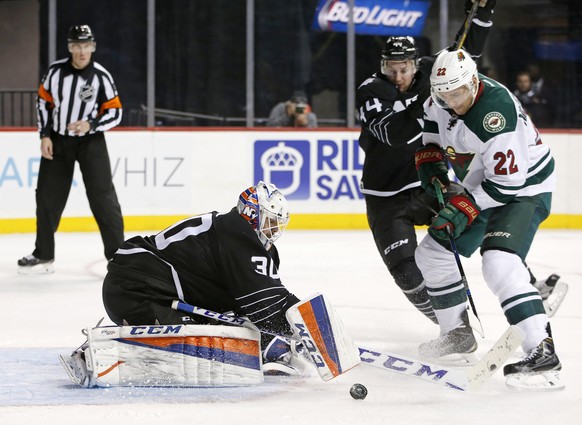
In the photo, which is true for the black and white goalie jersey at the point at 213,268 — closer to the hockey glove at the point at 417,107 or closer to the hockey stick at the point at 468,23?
the hockey glove at the point at 417,107

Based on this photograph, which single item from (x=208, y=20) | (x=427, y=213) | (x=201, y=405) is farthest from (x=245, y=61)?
(x=201, y=405)

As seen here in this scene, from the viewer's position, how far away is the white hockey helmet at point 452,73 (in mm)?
3252

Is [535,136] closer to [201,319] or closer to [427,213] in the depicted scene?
[427,213]

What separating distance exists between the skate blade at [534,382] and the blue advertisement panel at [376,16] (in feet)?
20.4

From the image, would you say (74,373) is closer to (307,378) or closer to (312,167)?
(307,378)

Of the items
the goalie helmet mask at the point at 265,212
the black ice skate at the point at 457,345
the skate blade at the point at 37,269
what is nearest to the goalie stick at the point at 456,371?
the goalie helmet mask at the point at 265,212

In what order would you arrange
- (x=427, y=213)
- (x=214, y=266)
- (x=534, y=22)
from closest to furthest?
(x=214, y=266)
(x=427, y=213)
(x=534, y=22)

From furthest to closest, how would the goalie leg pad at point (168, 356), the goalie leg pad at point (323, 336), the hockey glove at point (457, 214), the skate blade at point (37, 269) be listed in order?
the skate blade at point (37, 269), the hockey glove at point (457, 214), the goalie leg pad at point (168, 356), the goalie leg pad at point (323, 336)

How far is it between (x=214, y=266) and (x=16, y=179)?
4.27m

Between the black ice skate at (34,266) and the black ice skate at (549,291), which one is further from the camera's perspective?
the black ice skate at (34,266)

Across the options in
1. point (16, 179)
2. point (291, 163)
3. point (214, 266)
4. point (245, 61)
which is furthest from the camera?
point (245, 61)

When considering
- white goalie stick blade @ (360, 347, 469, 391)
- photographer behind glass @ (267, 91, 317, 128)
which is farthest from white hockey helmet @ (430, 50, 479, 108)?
photographer behind glass @ (267, 91, 317, 128)

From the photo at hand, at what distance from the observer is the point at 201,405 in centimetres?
301

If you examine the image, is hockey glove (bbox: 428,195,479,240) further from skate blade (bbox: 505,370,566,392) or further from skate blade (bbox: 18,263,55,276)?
skate blade (bbox: 18,263,55,276)
